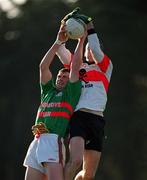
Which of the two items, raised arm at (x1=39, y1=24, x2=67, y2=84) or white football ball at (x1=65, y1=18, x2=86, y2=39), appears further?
raised arm at (x1=39, y1=24, x2=67, y2=84)

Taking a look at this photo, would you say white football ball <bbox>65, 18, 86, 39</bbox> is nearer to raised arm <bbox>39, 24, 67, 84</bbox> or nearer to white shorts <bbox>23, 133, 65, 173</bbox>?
raised arm <bbox>39, 24, 67, 84</bbox>

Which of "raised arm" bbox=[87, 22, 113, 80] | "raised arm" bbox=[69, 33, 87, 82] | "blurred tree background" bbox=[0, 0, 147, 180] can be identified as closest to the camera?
"raised arm" bbox=[69, 33, 87, 82]

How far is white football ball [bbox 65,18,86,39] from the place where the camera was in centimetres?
1348

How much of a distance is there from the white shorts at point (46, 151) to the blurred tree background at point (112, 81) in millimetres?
18102

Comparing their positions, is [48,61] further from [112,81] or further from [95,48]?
[112,81]

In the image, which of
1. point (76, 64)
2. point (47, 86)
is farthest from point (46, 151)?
point (76, 64)

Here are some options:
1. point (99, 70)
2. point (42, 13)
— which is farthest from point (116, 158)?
point (99, 70)

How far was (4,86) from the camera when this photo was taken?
3488 centimetres

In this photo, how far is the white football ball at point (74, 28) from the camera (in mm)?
A: 13484

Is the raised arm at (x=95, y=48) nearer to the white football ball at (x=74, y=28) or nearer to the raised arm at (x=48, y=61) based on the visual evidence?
the white football ball at (x=74, y=28)

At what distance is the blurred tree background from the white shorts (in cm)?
1810

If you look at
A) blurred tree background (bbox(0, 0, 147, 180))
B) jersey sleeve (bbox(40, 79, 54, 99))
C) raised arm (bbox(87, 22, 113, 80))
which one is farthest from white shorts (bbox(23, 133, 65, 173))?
blurred tree background (bbox(0, 0, 147, 180))

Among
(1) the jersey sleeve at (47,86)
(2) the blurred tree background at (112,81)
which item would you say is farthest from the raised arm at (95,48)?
(2) the blurred tree background at (112,81)

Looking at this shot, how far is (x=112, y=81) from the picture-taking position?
33750mm
